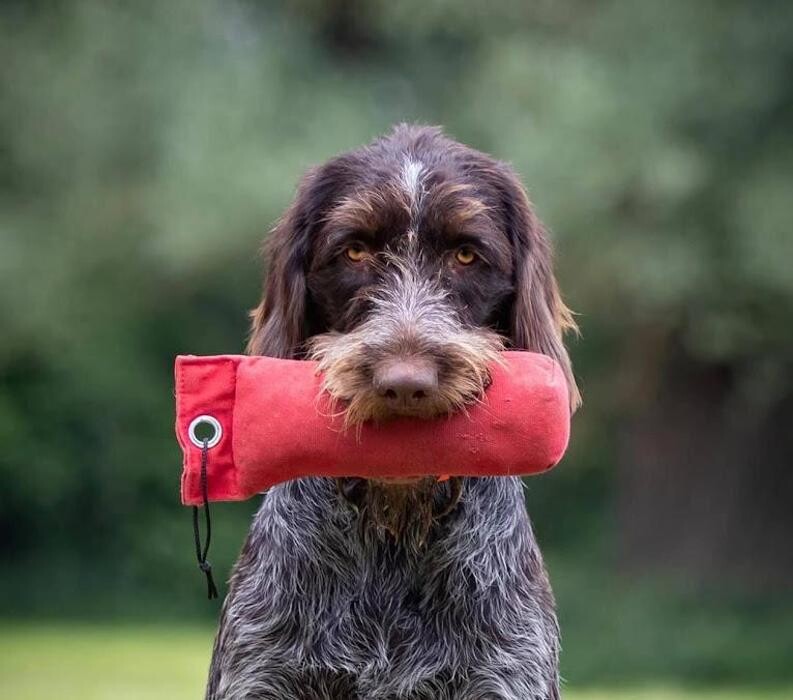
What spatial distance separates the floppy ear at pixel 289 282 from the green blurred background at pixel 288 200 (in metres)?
5.13

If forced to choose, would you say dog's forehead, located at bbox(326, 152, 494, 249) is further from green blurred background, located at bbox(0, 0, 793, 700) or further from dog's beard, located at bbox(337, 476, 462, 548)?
green blurred background, located at bbox(0, 0, 793, 700)

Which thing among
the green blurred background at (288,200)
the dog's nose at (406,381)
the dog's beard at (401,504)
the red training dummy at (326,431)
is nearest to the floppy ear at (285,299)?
the red training dummy at (326,431)

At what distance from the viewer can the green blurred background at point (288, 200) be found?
534 inches

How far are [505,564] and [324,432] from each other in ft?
2.95

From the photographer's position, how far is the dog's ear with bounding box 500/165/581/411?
4.82 meters

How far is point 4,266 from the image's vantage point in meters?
15.4

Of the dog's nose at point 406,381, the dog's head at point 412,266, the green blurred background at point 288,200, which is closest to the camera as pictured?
the dog's nose at point 406,381

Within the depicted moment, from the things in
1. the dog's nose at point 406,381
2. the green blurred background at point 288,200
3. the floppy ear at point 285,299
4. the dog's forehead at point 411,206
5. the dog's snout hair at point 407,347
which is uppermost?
the green blurred background at point 288,200

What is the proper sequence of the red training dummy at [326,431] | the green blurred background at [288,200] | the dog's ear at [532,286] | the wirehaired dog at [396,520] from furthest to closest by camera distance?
the green blurred background at [288,200] < the dog's ear at [532,286] < the wirehaired dog at [396,520] < the red training dummy at [326,431]

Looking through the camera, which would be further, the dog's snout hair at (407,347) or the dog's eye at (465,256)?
the dog's eye at (465,256)

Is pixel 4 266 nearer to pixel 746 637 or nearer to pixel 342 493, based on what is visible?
pixel 746 637

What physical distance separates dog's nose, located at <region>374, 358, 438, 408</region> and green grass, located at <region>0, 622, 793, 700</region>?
18.3 feet

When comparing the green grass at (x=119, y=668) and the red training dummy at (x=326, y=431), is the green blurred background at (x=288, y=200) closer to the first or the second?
the green grass at (x=119, y=668)

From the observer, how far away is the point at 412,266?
15.2 ft
